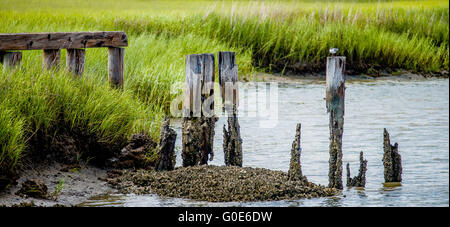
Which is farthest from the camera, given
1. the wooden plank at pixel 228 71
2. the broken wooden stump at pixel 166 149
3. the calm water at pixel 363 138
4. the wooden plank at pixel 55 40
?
the wooden plank at pixel 55 40

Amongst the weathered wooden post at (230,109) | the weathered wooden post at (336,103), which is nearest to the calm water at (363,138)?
the weathered wooden post at (336,103)

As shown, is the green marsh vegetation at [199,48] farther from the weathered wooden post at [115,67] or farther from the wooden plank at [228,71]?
the wooden plank at [228,71]

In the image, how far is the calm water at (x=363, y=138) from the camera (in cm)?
743

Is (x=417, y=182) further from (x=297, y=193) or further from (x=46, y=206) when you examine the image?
(x=46, y=206)

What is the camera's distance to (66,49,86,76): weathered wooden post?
9.62 metres

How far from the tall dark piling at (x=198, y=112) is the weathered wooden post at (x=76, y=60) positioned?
217 centimetres

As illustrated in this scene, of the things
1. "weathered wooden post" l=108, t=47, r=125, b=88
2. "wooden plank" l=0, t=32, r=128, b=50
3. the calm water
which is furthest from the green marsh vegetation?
the calm water

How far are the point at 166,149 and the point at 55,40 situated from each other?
2.86m

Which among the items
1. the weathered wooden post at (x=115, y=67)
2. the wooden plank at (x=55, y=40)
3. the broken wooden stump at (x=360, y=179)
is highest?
the wooden plank at (x=55, y=40)

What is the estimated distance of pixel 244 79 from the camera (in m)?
Result: 16.6

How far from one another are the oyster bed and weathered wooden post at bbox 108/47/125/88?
245cm

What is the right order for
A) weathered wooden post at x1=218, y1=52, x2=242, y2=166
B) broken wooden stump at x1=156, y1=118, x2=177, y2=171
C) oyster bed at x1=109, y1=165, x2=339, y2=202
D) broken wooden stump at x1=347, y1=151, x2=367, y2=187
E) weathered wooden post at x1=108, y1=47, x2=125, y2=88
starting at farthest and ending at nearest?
weathered wooden post at x1=108, y1=47, x2=125, y2=88 → weathered wooden post at x1=218, y1=52, x2=242, y2=166 → broken wooden stump at x1=156, y1=118, x2=177, y2=171 → broken wooden stump at x1=347, y1=151, x2=367, y2=187 → oyster bed at x1=109, y1=165, x2=339, y2=202

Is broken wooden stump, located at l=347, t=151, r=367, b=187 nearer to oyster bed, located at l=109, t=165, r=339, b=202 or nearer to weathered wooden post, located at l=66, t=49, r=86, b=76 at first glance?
oyster bed, located at l=109, t=165, r=339, b=202
